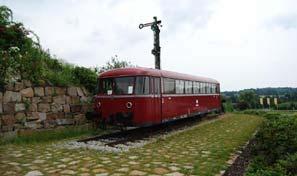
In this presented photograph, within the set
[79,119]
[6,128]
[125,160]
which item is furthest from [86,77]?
[125,160]

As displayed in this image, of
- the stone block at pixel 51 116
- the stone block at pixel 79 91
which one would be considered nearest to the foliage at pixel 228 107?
the stone block at pixel 79 91

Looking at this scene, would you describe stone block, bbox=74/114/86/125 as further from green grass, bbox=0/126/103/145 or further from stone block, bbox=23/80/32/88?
stone block, bbox=23/80/32/88

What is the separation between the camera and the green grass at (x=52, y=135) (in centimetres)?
1157

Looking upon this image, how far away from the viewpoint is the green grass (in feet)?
38.0

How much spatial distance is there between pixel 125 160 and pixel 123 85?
17.9ft

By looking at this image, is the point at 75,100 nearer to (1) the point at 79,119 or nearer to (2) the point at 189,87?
(1) the point at 79,119

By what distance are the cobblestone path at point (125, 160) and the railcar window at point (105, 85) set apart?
135 inches

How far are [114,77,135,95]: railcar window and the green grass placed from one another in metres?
2.05

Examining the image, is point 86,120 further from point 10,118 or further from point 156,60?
point 156,60

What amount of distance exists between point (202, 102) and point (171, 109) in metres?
6.13

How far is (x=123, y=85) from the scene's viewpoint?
45.2 feet

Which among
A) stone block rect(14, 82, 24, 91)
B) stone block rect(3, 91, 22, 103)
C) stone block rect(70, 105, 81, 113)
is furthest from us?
stone block rect(70, 105, 81, 113)

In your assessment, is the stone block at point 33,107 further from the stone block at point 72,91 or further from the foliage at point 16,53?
the stone block at point 72,91

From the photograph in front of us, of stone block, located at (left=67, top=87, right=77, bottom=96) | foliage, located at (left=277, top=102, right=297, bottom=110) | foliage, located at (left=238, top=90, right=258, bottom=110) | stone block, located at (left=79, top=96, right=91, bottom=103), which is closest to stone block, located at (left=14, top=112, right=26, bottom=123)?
stone block, located at (left=67, top=87, right=77, bottom=96)
